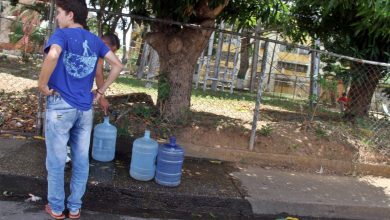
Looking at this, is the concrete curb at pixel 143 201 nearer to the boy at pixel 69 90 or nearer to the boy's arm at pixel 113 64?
the boy at pixel 69 90

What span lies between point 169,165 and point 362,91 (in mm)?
5772

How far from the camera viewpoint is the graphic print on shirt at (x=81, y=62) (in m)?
4.02

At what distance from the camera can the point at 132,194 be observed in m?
5.14

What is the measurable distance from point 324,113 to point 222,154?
4.51 metres

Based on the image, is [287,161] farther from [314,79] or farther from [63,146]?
[63,146]

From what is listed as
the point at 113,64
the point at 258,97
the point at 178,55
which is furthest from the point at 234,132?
the point at 113,64

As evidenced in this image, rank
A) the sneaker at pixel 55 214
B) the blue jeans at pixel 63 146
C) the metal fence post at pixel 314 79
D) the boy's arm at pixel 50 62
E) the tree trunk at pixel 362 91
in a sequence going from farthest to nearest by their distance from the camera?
the tree trunk at pixel 362 91, the metal fence post at pixel 314 79, the sneaker at pixel 55 214, the blue jeans at pixel 63 146, the boy's arm at pixel 50 62

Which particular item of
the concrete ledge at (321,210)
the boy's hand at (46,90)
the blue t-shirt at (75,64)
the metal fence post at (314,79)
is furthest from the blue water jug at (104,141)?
the metal fence post at (314,79)

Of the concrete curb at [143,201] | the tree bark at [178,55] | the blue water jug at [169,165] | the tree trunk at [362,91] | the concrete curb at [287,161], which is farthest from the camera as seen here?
the tree trunk at [362,91]

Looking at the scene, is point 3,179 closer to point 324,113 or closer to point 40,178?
point 40,178

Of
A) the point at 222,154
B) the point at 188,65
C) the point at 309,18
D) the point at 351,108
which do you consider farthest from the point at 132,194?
the point at 309,18

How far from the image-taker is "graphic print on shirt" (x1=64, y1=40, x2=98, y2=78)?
4016mm

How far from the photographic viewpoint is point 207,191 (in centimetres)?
543

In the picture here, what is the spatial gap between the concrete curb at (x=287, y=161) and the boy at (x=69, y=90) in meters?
2.70
